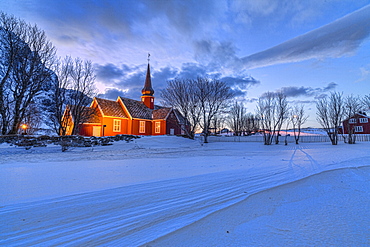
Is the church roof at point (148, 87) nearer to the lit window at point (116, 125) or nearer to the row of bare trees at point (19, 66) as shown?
the lit window at point (116, 125)

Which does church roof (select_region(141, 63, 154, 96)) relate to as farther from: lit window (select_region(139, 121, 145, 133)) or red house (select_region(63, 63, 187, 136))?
lit window (select_region(139, 121, 145, 133))

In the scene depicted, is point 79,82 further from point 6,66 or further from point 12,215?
point 12,215

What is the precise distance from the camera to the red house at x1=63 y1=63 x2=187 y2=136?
76.4 ft

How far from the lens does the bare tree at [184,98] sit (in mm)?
24656

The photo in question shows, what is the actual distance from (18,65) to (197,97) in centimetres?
1860

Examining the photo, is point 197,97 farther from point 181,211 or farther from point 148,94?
point 181,211

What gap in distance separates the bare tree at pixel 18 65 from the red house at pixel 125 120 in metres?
6.10

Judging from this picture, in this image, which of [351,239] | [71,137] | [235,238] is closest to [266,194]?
[351,239]

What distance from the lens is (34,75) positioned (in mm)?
13719

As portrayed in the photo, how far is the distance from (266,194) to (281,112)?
23172mm

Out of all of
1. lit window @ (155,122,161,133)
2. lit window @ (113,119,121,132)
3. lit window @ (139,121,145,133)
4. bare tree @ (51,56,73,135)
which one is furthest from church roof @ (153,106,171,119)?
bare tree @ (51,56,73,135)

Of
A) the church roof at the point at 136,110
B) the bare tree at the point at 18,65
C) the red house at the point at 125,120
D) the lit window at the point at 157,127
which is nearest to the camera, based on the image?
the bare tree at the point at 18,65

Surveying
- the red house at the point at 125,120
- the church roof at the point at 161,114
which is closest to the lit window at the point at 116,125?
the red house at the point at 125,120

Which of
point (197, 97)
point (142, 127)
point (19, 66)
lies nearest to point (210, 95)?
point (197, 97)
